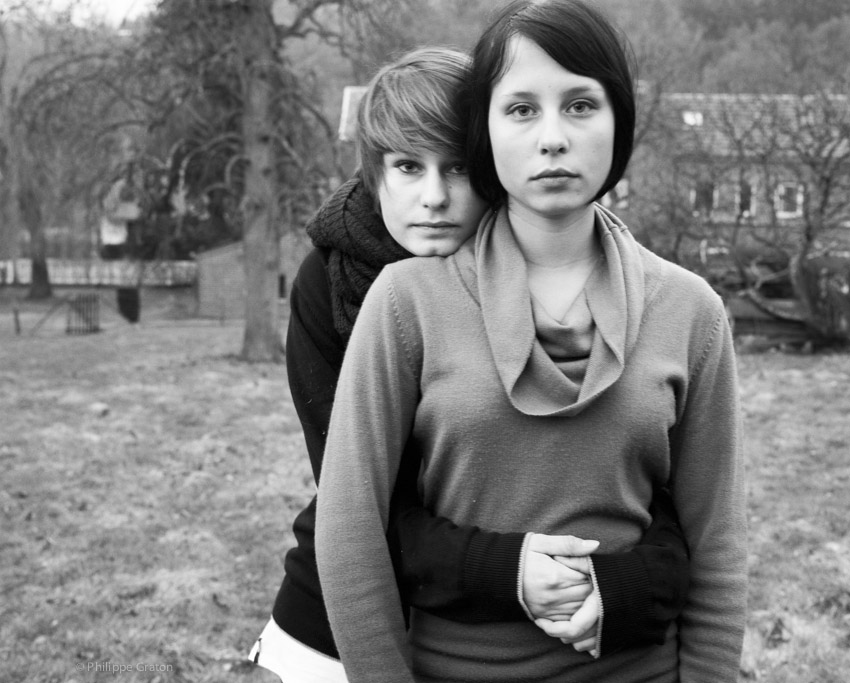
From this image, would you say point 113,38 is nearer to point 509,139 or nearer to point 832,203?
point 832,203

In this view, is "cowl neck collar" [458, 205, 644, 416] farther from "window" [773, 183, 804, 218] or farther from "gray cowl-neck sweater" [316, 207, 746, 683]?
"window" [773, 183, 804, 218]

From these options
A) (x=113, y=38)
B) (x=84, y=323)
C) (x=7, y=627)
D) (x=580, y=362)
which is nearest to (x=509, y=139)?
(x=580, y=362)

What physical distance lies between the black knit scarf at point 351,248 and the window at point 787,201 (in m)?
14.9

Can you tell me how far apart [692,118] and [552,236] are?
1870cm

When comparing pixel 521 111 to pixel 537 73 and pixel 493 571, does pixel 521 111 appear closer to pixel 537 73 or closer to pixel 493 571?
pixel 537 73

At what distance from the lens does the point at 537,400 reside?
1514mm

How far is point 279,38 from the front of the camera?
50.1ft

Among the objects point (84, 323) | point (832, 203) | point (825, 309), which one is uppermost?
point (832, 203)

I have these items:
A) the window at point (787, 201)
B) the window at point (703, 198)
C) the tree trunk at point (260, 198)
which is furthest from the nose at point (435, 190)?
the window at point (703, 198)

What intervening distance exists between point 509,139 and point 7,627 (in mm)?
3988

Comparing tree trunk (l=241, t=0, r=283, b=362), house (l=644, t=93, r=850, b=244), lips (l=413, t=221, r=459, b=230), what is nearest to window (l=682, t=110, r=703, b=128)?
house (l=644, t=93, r=850, b=244)

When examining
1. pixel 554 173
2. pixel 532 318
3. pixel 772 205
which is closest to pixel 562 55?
pixel 554 173

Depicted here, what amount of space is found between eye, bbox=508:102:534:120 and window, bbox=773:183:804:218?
595 inches

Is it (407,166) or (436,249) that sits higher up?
(407,166)
